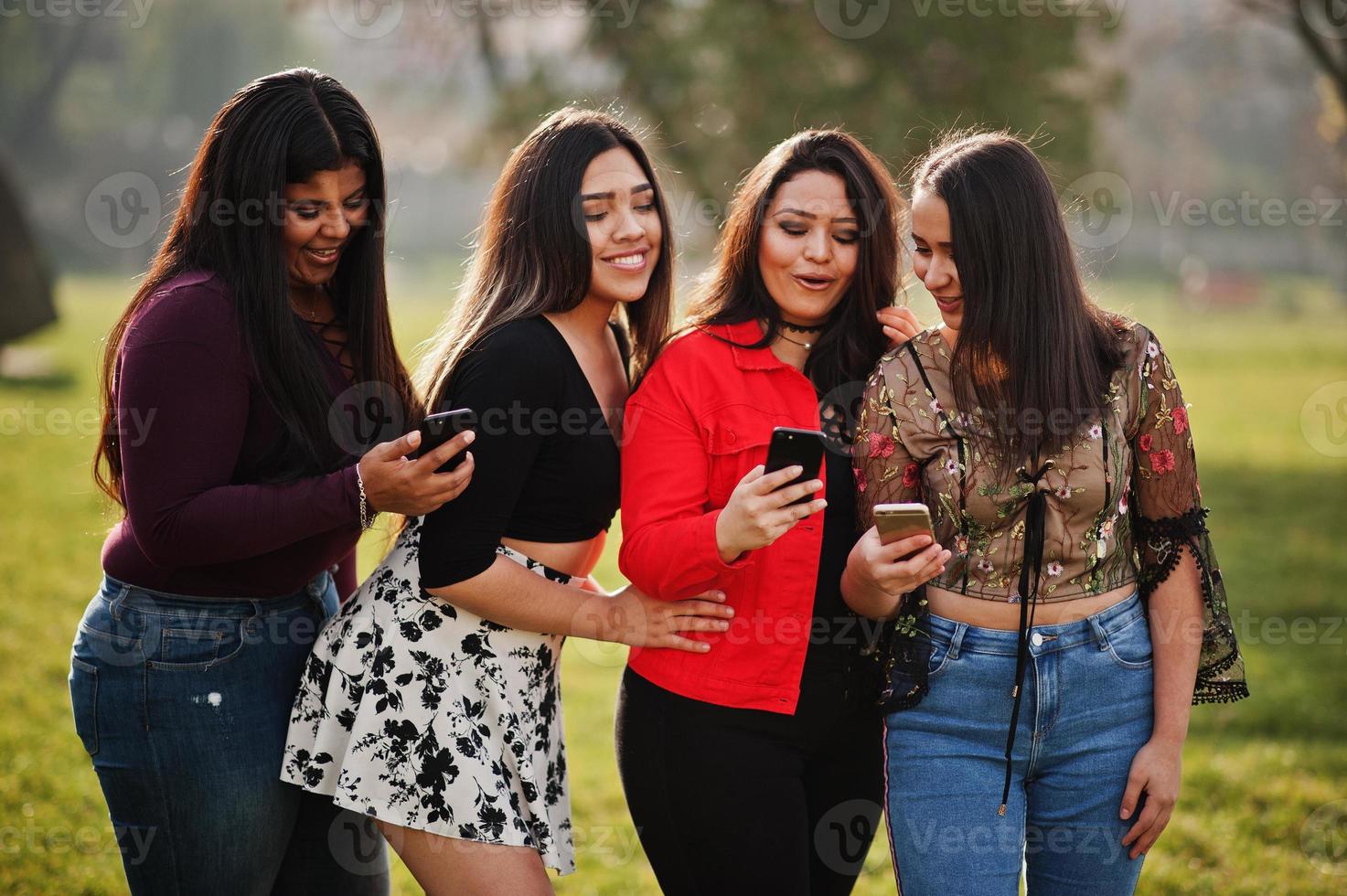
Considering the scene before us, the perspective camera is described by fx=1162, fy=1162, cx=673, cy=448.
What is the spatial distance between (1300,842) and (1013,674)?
3.36 metres

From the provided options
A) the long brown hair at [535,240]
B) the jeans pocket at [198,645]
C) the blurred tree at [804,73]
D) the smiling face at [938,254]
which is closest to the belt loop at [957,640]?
the smiling face at [938,254]

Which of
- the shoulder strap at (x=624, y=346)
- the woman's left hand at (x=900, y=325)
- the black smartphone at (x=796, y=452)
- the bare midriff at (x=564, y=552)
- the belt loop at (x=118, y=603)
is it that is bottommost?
the belt loop at (x=118, y=603)

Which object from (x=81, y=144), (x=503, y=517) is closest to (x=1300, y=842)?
(x=503, y=517)

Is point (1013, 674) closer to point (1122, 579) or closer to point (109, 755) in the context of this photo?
point (1122, 579)

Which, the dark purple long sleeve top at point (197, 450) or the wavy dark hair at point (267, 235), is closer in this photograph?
the dark purple long sleeve top at point (197, 450)

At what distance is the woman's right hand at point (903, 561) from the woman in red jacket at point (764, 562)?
178 millimetres

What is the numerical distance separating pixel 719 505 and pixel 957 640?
60 cm

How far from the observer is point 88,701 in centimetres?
251

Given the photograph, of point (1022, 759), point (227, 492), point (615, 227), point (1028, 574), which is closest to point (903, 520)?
point (1028, 574)

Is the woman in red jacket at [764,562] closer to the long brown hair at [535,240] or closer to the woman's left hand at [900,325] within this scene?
the woman's left hand at [900,325]

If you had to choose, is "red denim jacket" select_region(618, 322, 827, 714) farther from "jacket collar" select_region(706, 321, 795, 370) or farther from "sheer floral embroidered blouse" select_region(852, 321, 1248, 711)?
"sheer floral embroidered blouse" select_region(852, 321, 1248, 711)

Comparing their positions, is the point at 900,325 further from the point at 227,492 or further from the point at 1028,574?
the point at 227,492

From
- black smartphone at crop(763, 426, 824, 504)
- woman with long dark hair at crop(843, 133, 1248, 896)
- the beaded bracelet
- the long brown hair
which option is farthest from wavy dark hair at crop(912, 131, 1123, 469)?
the beaded bracelet

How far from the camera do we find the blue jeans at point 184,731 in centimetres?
249
